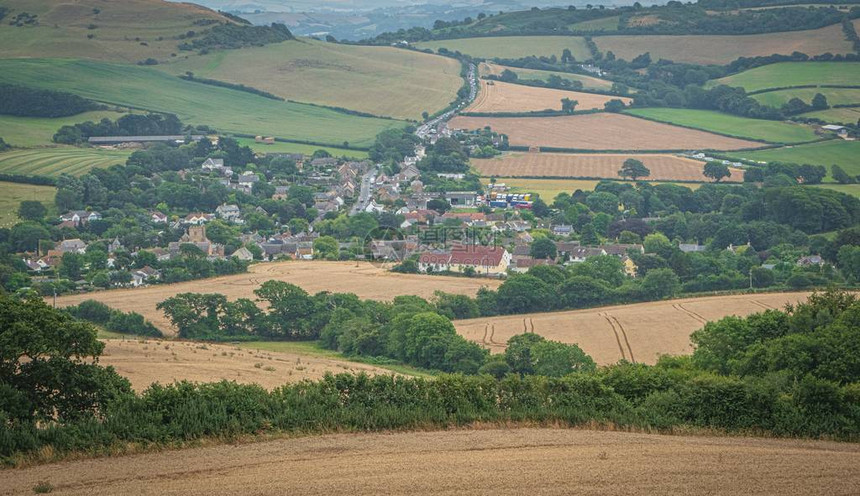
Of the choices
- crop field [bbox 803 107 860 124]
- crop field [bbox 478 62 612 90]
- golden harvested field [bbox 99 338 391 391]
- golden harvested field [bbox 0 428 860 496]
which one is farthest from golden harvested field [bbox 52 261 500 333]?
crop field [bbox 478 62 612 90]

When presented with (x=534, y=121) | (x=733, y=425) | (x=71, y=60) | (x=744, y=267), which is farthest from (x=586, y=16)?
(x=733, y=425)

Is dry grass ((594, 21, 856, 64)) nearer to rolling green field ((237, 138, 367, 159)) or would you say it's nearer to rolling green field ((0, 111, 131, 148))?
rolling green field ((237, 138, 367, 159))

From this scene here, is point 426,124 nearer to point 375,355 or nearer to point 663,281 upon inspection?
point 663,281

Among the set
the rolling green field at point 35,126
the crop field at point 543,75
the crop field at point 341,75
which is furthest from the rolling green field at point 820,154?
the rolling green field at point 35,126

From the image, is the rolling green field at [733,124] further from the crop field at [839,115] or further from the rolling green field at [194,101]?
the rolling green field at [194,101]

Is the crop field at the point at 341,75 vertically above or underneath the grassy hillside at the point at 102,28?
underneath
